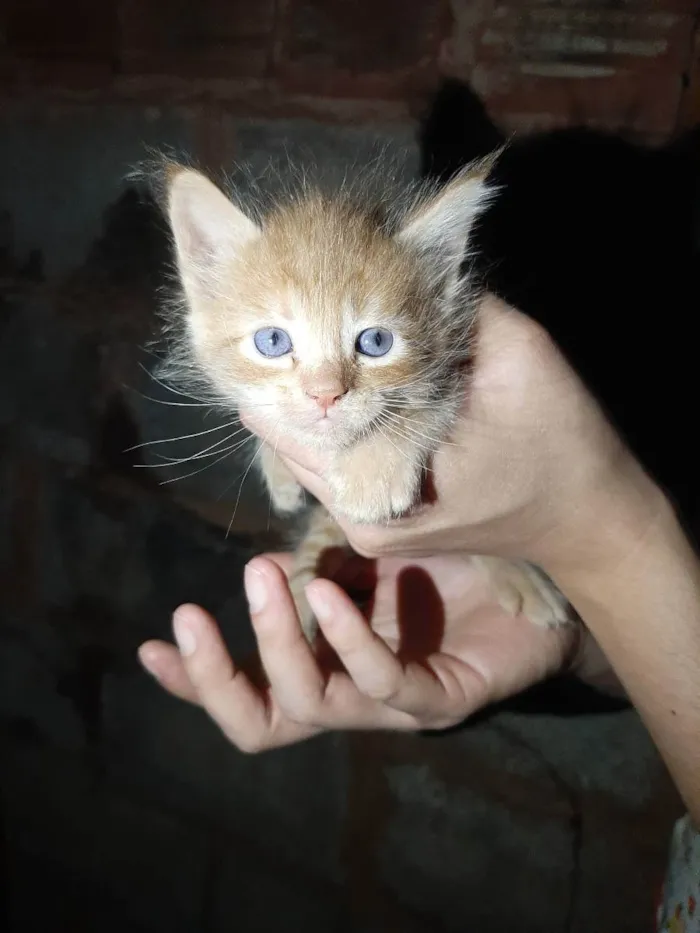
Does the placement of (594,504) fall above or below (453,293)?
below

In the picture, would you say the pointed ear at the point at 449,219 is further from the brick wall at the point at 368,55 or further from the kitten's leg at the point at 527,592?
the kitten's leg at the point at 527,592

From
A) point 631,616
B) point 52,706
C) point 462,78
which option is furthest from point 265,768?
point 462,78

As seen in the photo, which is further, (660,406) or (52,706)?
(52,706)

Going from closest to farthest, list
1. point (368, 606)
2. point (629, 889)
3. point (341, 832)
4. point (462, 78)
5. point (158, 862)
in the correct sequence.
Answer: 1. point (462, 78)
2. point (368, 606)
3. point (629, 889)
4. point (341, 832)
5. point (158, 862)

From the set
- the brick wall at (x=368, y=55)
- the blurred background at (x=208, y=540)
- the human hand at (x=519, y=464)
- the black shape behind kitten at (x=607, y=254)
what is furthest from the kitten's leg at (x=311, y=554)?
the brick wall at (x=368, y=55)

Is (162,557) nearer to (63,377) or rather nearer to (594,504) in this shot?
(63,377)

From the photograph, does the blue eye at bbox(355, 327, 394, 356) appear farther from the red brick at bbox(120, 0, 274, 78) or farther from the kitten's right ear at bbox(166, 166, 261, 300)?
the red brick at bbox(120, 0, 274, 78)
